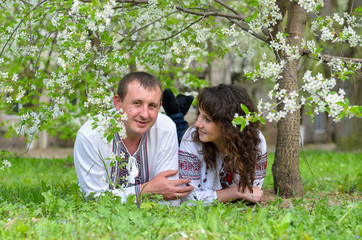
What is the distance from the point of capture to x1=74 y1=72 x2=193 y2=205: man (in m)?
3.37

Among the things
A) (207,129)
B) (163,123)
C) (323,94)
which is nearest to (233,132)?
(207,129)

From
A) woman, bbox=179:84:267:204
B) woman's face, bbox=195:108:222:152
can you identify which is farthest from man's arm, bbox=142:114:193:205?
woman's face, bbox=195:108:222:152

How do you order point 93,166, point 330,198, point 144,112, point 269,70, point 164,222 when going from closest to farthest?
point 164,222
point 269,70
point 144,112
point 93,166
point 330,198

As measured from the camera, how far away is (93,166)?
11.3 ft

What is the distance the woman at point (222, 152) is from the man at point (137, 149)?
0.52ft

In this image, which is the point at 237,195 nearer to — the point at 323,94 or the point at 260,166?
the point at 260,166

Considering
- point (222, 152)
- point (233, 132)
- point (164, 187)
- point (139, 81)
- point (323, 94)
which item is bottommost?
point (164, 187)

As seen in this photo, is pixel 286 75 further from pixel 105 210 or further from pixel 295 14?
pixel 105 210

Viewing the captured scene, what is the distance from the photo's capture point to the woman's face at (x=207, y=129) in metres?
3.59

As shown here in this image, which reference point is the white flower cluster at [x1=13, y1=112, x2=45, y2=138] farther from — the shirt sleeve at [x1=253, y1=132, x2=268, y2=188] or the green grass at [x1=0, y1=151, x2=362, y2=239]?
the shirt sleeve at [x1=253, y1=132, x2=268, y2=188]

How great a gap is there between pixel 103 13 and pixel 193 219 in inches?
57.9

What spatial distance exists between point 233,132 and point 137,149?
838 mm

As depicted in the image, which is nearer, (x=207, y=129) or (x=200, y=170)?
(x=207, y=129)

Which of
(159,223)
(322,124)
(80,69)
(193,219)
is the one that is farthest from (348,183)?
(322,124)
